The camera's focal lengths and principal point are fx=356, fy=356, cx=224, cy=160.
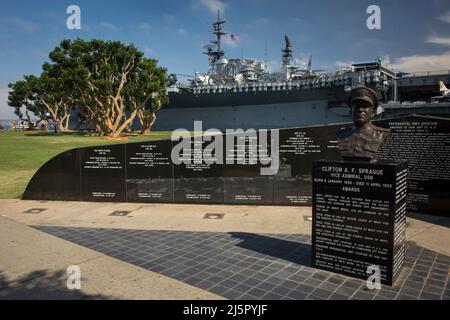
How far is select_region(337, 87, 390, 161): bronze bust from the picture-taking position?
5.01m

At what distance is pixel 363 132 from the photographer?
517 centimetres

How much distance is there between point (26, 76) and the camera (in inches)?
2285

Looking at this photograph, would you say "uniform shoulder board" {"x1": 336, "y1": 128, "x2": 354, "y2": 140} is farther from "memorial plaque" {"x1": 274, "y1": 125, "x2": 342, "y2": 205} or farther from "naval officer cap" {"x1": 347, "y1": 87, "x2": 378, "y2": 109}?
"memorial plaque" {"x1": 274, "y1": 125, "x2": 342, "y2": 205}

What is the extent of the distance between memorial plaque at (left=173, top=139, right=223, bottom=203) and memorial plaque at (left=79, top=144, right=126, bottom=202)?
1.57 m

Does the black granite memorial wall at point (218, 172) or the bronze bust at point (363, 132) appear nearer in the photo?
the bronze bust at point (363, 132)

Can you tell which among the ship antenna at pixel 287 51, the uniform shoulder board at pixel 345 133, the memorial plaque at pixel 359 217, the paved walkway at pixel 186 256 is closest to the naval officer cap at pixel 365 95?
the uniform shoulder board at pixel 345 133

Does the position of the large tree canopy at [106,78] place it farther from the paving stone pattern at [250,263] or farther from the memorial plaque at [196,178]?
the paving stone pattern at [250,263]

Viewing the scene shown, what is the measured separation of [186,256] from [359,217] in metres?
2.69

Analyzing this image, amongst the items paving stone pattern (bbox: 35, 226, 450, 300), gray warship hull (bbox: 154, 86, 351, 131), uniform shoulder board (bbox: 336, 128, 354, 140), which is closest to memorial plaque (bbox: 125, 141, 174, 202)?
paving stone pattern (bbox: 35, 226, 450, 300)

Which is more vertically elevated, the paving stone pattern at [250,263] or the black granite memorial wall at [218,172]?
the black granite memorial wall at [218,172]

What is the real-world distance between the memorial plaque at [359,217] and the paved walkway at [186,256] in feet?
0.86

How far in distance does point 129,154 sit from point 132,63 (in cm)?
3221

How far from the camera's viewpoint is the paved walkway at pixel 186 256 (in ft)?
14.5

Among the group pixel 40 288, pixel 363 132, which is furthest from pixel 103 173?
pixel 363 132
